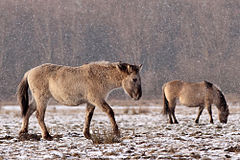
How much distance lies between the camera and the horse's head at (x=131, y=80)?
999cm

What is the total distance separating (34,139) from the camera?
9625mm

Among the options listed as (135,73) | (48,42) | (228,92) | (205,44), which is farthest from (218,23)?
(135,73)

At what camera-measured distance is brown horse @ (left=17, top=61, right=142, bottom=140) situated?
32.1 ft

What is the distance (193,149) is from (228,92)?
73.7 m

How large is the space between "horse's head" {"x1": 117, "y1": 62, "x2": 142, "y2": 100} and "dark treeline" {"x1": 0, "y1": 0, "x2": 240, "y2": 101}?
6831 cm

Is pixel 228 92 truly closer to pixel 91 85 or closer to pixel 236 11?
pixel 236 11

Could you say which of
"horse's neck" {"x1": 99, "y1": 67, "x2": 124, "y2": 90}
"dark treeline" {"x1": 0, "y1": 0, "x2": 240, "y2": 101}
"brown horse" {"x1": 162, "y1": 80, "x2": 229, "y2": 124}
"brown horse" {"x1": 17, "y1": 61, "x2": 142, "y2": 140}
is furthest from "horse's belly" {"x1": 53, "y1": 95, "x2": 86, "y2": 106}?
"dark treeline" {"x1": 0, "y1": 0, "x2": 240, "y2": 101}

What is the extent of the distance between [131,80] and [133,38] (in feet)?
299

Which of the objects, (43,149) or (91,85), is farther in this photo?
(91,85)

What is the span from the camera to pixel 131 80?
9.98m

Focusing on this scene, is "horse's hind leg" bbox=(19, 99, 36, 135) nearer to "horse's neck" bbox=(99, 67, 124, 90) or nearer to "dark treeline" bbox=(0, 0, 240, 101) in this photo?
"horse's neck" bbox=(99, 67, 124, 90)

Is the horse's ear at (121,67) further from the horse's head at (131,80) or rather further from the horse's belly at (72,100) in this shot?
the horse's belly at (72,100)

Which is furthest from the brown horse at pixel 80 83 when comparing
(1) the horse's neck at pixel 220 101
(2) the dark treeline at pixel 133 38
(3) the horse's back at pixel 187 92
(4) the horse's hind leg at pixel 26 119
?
(2) the dark treeline at pixel 133 38

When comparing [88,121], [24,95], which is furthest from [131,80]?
[24,95]
